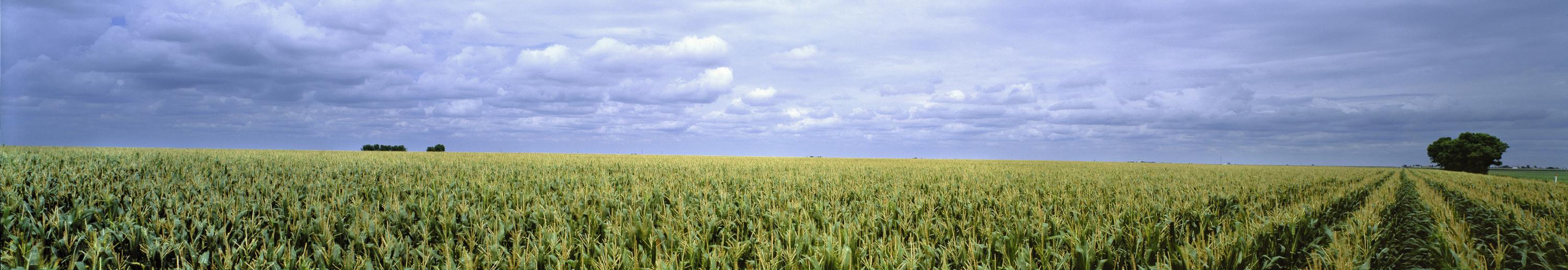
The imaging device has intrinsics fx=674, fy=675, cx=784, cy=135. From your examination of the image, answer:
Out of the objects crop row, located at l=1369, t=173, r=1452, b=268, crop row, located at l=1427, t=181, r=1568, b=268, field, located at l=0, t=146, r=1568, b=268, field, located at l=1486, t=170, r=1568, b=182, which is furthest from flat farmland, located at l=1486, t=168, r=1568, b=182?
field, located at l=0, t=146, r=1568, b=268

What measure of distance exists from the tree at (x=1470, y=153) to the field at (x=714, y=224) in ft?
272

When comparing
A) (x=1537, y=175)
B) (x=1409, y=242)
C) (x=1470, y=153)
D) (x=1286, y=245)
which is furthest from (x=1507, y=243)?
(x=1537, y=175)

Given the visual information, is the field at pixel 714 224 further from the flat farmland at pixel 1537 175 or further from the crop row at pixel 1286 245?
the flat farmland at pixel 1537 175

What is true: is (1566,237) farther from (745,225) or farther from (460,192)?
(460,192)

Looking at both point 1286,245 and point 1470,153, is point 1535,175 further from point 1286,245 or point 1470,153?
point 1286,245

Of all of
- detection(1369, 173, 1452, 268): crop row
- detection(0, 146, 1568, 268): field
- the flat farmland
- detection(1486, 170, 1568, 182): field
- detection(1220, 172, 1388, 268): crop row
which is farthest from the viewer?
detection(1486, 170, 1568, 182): field

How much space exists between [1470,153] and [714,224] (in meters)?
105

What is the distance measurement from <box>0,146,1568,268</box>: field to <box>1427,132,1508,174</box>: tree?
272ft

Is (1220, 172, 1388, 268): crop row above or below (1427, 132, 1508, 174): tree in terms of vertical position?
below

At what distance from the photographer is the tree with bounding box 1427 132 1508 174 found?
74.4 metres

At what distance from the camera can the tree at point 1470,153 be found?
74.4 m

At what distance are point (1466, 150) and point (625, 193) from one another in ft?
344

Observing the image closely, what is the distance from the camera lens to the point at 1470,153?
250 ft

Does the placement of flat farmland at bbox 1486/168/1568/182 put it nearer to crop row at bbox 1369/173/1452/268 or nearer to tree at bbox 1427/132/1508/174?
tree at bbox 1427/132/1508/174
